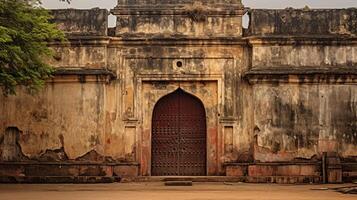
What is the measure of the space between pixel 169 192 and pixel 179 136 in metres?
4.81

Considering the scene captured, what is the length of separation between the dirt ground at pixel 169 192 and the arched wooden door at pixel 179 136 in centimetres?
191

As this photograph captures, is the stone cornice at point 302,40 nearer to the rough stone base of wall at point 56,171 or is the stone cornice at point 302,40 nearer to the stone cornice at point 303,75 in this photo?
the stone cornice at point 303,75

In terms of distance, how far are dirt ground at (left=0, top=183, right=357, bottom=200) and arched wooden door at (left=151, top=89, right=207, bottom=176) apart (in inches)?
75.1

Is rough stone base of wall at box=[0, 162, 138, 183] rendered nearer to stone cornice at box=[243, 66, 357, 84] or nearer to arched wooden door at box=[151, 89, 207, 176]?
arched wooden door at box=[151, 89, 207, 176]

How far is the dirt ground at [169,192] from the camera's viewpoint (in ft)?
40.2

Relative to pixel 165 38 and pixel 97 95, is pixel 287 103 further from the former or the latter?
pixel 97 95

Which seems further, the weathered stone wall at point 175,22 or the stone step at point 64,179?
the weathered stone wall at point 175,22

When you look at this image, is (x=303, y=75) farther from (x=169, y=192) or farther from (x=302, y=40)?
(x=169, y=192)

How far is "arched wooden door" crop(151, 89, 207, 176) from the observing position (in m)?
18.4

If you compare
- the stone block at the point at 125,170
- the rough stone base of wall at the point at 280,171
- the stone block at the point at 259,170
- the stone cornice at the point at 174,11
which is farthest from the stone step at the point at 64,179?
the stone cornice at the point at 174,11

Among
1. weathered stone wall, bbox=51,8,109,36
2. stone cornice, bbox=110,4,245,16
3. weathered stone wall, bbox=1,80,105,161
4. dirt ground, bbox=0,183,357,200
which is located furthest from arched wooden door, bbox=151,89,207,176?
weathered stone wall, bbox=51,8,109,36

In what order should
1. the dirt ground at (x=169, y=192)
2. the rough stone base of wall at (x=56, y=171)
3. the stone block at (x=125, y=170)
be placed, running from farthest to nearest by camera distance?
1. the stone block at (x=125, y=170)
2. the rough stone base of wall at (x=56, y=171)
3. the dirt ground at (x=169, y=192)

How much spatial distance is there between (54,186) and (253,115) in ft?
18.9

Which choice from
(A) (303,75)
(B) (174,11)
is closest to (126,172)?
(B) (174,11)
